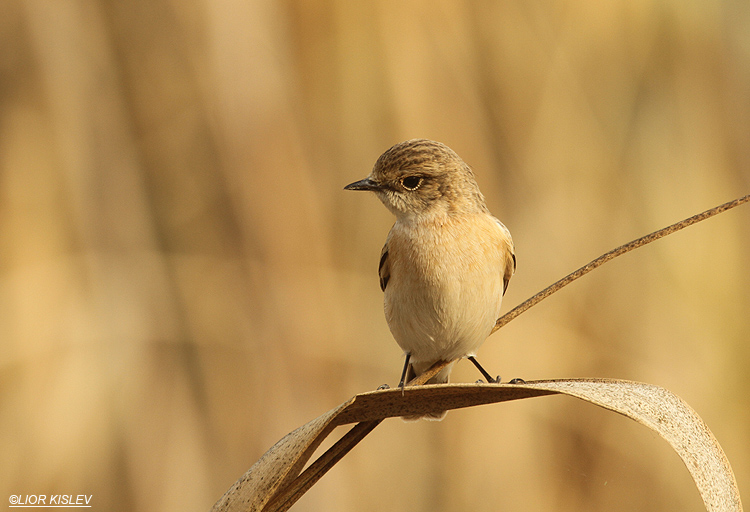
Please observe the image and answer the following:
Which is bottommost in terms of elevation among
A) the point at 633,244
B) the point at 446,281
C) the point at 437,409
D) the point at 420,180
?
the point at 437,409

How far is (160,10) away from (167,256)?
123 centimetres

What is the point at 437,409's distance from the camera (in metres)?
1.42

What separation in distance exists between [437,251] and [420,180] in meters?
0.29

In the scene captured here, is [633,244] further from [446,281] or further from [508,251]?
[508,251]

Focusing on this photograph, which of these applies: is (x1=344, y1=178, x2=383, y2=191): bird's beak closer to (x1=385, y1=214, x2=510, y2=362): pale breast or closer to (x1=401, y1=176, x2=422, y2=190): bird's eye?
(x1=401, y1=176, x2=422, y2=190): bird's eye

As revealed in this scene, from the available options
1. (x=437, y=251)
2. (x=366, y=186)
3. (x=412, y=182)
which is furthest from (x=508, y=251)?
(x=366, y=186)

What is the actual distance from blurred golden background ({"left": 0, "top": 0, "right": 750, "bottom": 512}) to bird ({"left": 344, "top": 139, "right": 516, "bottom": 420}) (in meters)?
0.92

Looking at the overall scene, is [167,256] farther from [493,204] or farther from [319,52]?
[493,204]

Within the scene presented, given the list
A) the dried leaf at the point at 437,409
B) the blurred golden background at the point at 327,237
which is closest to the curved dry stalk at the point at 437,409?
the dried leaf at the point at 437,409

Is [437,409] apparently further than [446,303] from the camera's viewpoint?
No

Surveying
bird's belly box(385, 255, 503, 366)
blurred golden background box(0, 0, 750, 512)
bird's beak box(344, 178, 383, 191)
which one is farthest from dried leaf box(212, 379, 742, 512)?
blurred golden background box(0, 0, 750, 512)

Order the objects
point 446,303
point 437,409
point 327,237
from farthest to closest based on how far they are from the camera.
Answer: point 327,237 < point 446,303 < point 437,409

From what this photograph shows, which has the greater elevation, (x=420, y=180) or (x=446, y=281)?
(x=420, y=180)

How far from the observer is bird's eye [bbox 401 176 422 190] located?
2.60 m
